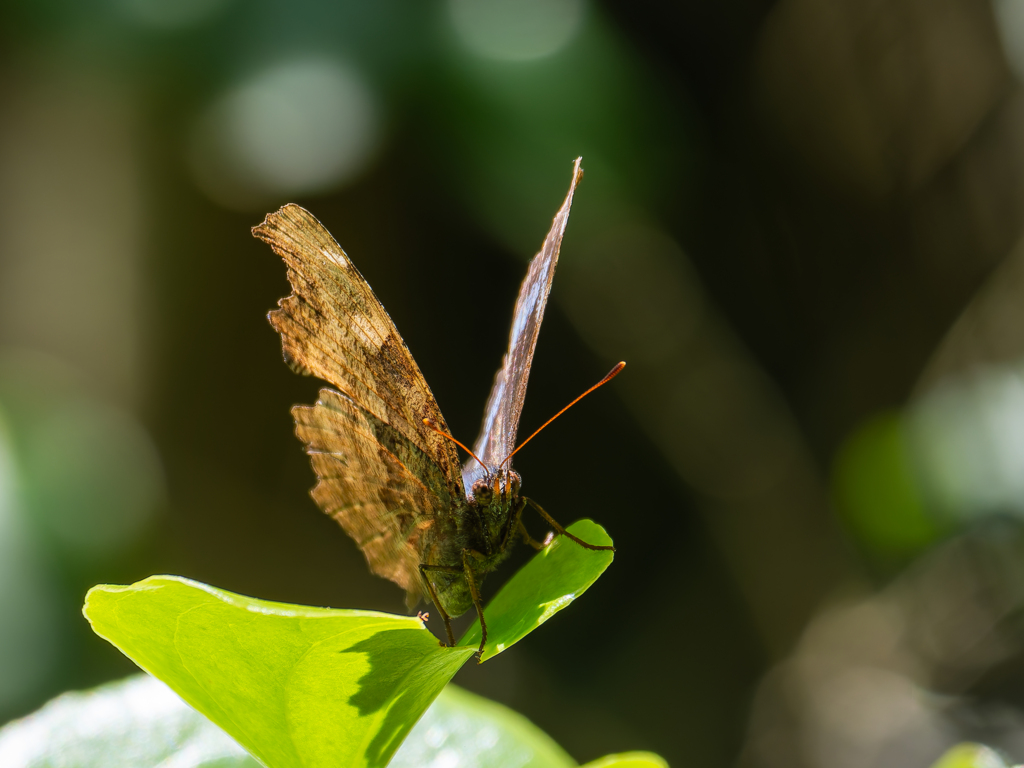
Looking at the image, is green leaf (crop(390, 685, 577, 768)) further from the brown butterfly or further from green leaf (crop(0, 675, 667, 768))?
the brown butterfly

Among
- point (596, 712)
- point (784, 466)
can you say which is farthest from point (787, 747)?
point (784, 466)

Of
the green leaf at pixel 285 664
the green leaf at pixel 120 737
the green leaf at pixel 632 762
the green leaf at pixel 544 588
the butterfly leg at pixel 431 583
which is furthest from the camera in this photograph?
the butterfly leg at pixel 431 583

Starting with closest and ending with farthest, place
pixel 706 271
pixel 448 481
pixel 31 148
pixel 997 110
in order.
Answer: pixel 448 481 < pixel 997 110 < pixel 31 148 < pixel 706 271

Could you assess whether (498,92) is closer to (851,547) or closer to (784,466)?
(784,466)

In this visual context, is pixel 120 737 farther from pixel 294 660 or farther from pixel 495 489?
pixel 495 489

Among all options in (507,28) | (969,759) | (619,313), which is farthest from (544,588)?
(619,313)

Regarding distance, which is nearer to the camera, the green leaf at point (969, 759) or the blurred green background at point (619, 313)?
the green leaf at point (969, 759)

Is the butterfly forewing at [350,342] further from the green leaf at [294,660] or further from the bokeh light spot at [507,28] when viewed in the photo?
the bokeh light spot at [507,28]

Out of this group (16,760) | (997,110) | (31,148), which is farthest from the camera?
(31,148)

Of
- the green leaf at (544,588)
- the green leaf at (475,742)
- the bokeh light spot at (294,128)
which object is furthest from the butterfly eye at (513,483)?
the bokeh light spot at (294,128)
